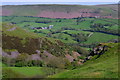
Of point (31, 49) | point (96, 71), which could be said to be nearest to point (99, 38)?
point (31, 49)

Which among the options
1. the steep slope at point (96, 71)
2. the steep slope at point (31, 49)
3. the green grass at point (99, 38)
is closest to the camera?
the steep slope at point (96, 71)

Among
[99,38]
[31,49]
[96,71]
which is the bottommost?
[31,49]

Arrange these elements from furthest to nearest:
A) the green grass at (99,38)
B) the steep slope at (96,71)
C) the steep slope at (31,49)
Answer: the green grass at (99,38), the steep slope at (31,49), the steep slope at (96,71)

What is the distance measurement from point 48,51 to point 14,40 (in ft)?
70.6

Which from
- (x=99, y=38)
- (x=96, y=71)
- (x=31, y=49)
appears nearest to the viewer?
(x=96, y=71)

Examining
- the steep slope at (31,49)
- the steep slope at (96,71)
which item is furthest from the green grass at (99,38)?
the steep slope at (96,71)

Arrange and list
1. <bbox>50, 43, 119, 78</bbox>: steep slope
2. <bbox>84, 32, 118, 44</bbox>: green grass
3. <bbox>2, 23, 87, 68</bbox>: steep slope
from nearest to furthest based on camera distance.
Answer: <bbox>50, 43, 119, 78</bbox>: steep slope
<bbox>2, 23, 87, 68</bbox>: steep slope
<bbox>84, 32, 118, 44</bbox>: green grass

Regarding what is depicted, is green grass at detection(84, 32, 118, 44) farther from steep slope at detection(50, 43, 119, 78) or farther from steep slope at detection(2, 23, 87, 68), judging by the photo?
steep slope at detection(50, 43, 119, 78)

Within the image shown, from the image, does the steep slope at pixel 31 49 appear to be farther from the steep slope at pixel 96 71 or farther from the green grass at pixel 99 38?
the green grass at pixel 99 38

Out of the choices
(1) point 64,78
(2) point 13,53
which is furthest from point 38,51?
(1) point 64,78

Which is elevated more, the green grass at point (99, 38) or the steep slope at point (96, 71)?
the green grass at point (99, 38)

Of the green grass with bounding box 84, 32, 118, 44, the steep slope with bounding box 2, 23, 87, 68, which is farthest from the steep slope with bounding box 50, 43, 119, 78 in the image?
the green grass with bounding box 84, 32, 118, 44

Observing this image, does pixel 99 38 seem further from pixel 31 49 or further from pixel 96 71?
pixel 96 71

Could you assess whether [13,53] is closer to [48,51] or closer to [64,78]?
[48,51]
